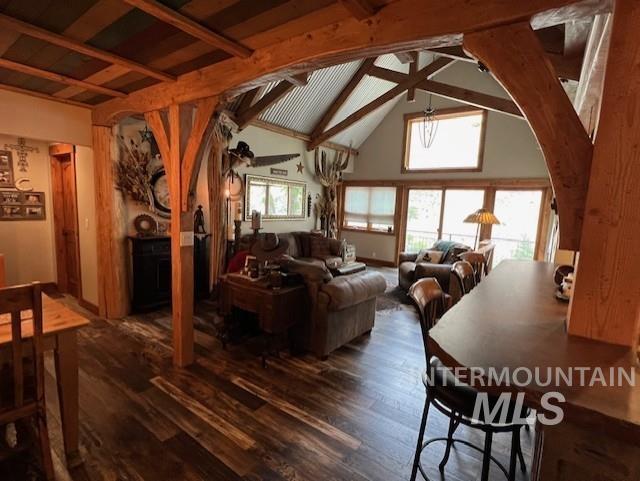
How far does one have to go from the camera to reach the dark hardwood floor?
1.79 meters

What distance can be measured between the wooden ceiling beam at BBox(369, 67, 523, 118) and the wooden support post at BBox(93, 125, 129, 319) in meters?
4.85

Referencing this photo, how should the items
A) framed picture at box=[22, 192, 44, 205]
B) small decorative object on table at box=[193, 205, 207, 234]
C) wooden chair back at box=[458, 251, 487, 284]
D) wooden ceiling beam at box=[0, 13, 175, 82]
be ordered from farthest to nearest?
small decorative object on table at box=[193, 205, 207, 234] < framed picture at box=[22, 192, 44, 205] < wooden chair back at box=[458, 251, 487, 284] < wooden ceiling beam at box=[0, 13, 175, 82]

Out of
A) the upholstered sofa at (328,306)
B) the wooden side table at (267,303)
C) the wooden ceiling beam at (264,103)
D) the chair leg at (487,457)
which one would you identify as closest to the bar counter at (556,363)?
the chair leg at (487,457)

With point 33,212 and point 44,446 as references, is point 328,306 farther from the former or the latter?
point 33,212

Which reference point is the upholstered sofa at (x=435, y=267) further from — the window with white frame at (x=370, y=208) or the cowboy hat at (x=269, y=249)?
the cowboy hat at (x=269, y=249)

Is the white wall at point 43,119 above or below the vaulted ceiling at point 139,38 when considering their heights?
below

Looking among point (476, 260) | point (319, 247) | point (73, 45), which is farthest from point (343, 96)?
point (73, 45)

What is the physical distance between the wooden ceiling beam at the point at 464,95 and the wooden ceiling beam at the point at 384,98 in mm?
109

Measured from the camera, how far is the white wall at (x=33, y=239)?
425 cm

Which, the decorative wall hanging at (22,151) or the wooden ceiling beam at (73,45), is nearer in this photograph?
the wooden ceiling beam at (73,45)

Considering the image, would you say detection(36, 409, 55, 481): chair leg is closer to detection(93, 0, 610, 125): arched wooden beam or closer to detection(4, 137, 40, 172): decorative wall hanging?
detection(93, 0, 610, 125): arched wooden beam

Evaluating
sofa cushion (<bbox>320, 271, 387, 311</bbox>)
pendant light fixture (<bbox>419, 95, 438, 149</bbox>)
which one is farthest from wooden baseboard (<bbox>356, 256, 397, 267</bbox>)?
sofa cushion (<bbox>320, 271, 387, 311</bbox>)

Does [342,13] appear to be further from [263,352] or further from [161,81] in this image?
[263,352]

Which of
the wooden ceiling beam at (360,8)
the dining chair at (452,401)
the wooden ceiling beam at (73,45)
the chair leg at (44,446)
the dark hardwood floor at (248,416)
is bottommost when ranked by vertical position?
the dark hardwood floor at (248,416)
